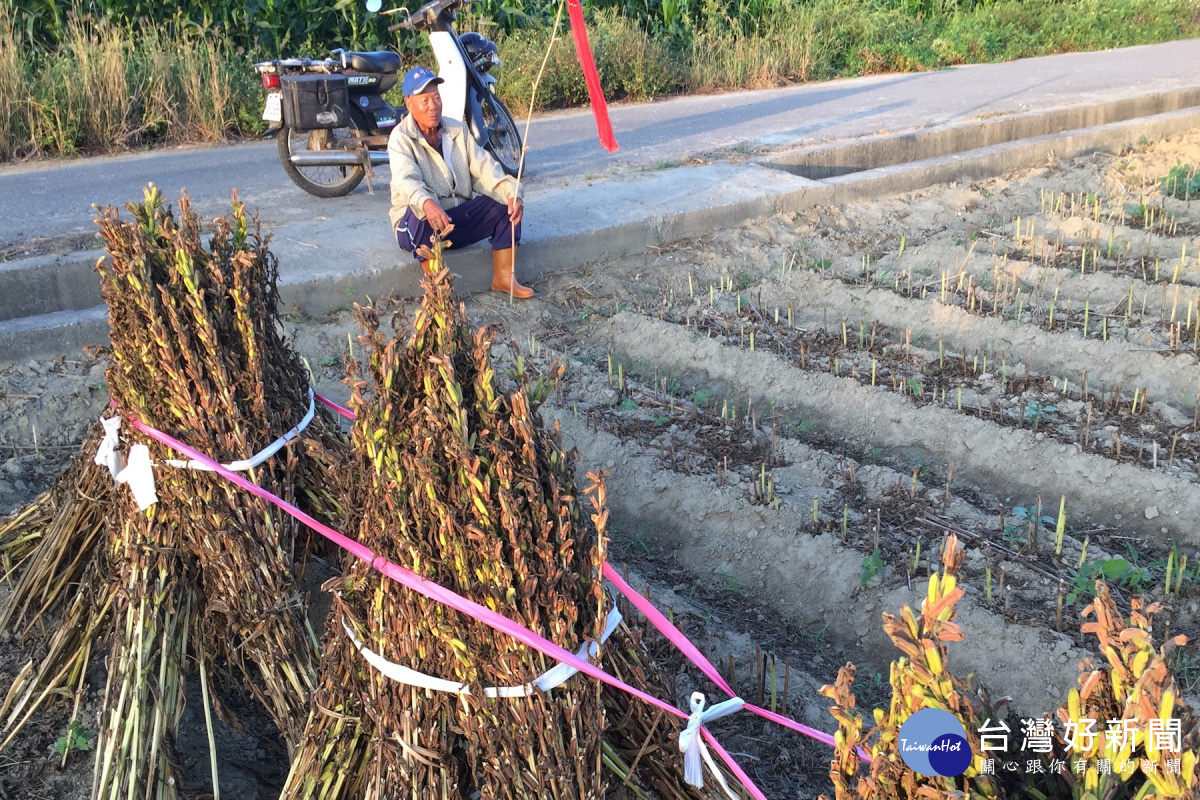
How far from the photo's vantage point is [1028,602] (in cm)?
306

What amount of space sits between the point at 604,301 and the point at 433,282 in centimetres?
367

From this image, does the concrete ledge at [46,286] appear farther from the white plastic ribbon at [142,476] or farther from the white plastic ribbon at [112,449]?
the white plastic ribbon at [142,476]

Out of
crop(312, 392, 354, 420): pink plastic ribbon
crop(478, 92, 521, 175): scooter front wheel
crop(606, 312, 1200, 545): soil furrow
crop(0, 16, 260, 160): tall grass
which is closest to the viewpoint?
crop(312, 392, 354, 420): pink plastic ribbon

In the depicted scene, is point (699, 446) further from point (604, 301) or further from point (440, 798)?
point (440, 798)

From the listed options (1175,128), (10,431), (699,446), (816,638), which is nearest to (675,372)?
(699,446)

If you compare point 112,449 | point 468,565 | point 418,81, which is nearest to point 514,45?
point 418,81

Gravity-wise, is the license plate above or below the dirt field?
above

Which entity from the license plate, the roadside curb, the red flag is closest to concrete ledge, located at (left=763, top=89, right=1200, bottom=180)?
the roadside curb

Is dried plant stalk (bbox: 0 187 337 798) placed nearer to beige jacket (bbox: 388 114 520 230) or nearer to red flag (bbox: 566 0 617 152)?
beige jacket (bbox: 388 114 520 230)

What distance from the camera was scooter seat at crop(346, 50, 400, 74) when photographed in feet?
22.6

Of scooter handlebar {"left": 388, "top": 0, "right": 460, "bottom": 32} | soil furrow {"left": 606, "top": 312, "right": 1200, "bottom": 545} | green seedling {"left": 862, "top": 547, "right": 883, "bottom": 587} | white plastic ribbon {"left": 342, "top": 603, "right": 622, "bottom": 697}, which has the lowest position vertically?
green seedling {"left": 862, "top": 547, "right": 883, "bottom": 587}

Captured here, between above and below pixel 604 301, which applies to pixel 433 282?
above

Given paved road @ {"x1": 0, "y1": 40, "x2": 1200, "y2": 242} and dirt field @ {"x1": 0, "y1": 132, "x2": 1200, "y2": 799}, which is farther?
paved road @ {"x1": 0, "y1": 40, "x2": 1200, "y2": 242}

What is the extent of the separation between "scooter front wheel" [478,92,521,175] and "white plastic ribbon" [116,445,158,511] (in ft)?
16.0
